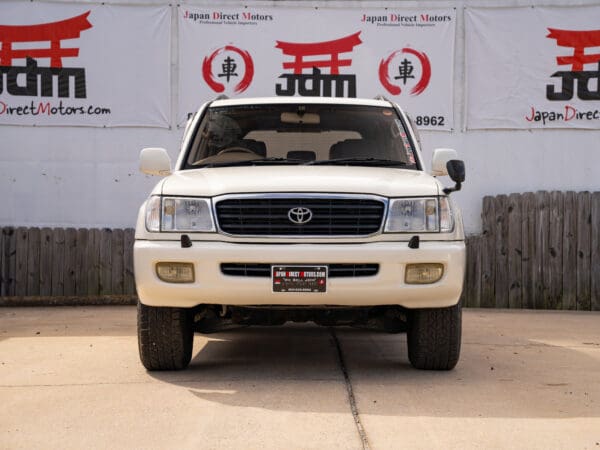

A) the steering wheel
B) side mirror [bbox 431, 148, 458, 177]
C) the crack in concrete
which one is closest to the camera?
the crack in concrete

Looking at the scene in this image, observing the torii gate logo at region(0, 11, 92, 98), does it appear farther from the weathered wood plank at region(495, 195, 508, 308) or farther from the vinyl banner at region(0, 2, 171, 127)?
the weathered wood plank at region(495, 195, 508, 308)

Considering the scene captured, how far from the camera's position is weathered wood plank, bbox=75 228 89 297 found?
39.2 ft

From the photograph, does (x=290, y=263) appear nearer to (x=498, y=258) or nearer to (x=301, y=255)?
(x=301, y=255)

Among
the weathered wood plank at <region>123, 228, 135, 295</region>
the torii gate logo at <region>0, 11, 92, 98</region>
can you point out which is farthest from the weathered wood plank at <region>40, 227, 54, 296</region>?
the torii gate logo at <region>0, 11, 92, 98</region>

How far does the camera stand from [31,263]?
12.0 m

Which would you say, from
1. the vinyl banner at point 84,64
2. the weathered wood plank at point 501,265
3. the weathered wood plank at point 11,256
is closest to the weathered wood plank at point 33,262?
the weathered wood plank at point 11,256

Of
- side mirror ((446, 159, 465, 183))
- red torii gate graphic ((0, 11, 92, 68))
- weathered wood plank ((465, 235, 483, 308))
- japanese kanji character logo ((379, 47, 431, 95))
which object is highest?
red torii gate graphic ((0, 11, 92, 68))

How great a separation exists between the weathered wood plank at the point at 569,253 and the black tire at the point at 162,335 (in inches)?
267

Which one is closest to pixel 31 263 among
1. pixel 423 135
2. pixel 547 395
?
pixel 423 135

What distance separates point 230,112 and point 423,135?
516 cm

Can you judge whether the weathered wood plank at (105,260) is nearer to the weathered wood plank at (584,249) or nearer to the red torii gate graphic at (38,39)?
the red torii gate graphic at (38,39)

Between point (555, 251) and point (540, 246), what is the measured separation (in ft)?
0.62

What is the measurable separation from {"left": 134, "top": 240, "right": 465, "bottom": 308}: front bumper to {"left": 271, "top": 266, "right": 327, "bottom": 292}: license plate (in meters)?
0.03

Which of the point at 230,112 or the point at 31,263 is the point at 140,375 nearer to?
the point at 230,112
